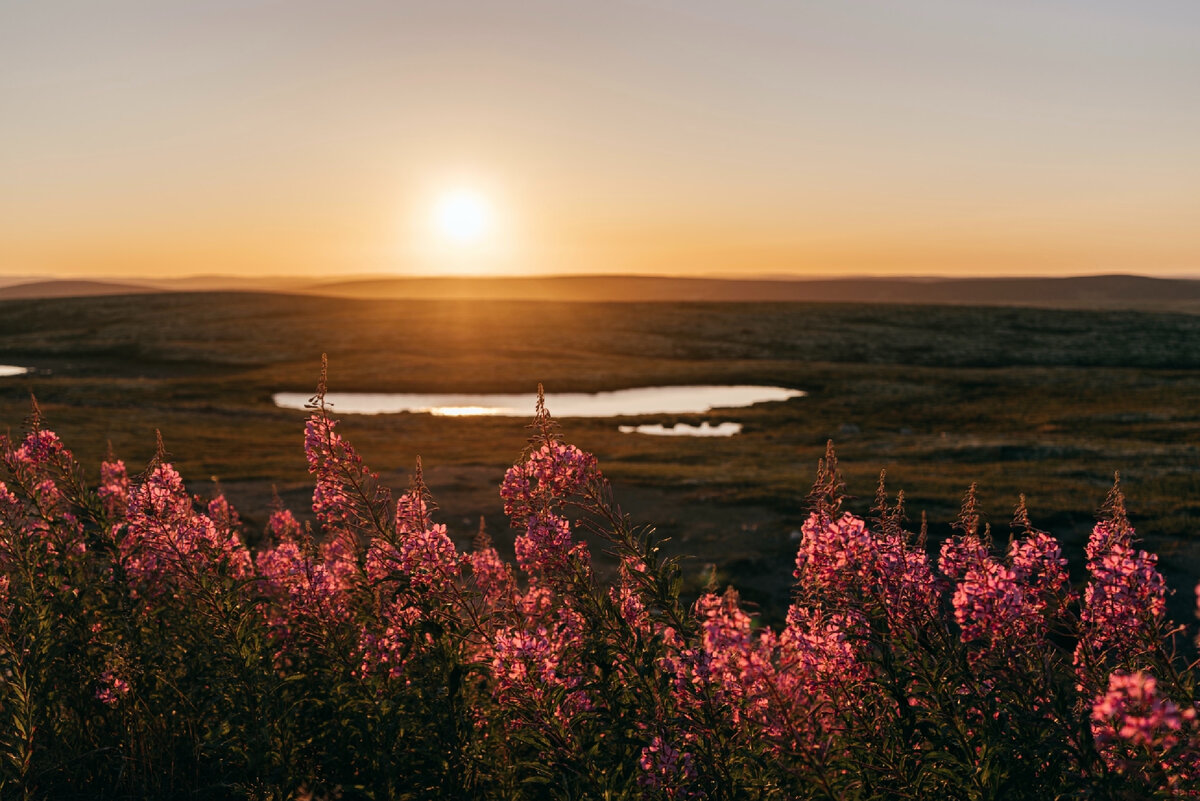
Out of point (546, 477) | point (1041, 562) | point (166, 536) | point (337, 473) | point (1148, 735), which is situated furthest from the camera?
point (166, 536)

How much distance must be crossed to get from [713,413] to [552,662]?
48.1 m

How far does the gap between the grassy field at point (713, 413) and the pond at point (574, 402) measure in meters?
2.26

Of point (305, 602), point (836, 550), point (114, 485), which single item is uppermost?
point (836, 550)

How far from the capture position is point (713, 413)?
5316 centimetres

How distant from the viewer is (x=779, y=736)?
14.4 feet

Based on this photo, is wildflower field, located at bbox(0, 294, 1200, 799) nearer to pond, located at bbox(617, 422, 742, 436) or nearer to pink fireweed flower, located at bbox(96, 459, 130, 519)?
pink fireweed flower, located at bbox(96, 459, 130, 519)

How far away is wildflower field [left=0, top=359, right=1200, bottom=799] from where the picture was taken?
473 centimetres

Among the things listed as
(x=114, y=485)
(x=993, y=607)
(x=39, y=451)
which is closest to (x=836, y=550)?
(x=993, y=607)

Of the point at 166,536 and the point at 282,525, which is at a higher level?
the point at 166,536

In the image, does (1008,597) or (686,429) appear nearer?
(1008,597)

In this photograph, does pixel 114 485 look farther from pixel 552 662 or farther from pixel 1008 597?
pixel 1008 597

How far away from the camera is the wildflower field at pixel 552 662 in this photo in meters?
4.73

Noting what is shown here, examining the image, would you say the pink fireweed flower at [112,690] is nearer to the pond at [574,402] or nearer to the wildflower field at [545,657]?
the wildflower field at [545,657]

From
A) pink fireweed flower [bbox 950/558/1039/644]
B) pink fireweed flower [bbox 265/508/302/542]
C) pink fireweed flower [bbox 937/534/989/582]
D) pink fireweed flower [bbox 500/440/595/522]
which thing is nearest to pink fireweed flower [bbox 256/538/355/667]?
pink fireweed flower [bbox 265/508/302/542]
